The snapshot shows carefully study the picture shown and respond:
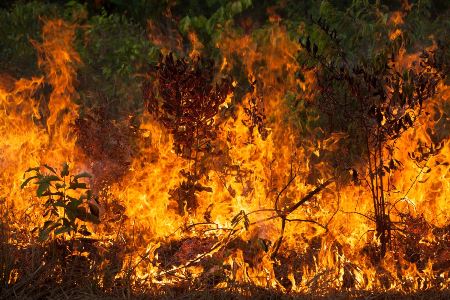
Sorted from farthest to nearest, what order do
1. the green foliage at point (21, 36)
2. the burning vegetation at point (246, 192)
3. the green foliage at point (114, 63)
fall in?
the green foliage at point (21, 36), the green foliage at point (114, 63), the burning vegetation at point (246, 192)

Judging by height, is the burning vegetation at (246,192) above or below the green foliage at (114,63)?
below

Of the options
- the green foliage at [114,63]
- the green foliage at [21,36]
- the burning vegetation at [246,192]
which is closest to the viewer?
the burning vegetation at [246,192]

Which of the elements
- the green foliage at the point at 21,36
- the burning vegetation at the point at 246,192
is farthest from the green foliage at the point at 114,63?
the burning vegetation at the point at 246,192

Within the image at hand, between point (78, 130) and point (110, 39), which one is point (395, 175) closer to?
point (78, 130)

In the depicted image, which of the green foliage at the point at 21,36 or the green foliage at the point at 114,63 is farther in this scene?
the green foliage at the point at 21,36

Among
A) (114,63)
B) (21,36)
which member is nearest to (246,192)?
(114,63)

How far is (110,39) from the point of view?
1027 centimetres

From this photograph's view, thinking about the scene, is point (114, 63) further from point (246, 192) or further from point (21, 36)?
point (246, 192)

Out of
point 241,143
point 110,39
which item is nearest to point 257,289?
point 241,143

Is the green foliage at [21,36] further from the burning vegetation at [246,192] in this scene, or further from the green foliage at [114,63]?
the burning vegetation at [246,192]

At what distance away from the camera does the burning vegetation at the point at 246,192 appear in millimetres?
4305

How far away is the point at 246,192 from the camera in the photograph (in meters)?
5.39

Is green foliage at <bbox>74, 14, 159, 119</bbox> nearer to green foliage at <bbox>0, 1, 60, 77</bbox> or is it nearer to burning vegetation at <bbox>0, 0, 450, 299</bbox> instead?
green foliage at <bbox>0, 1, 60, 77</bbox>

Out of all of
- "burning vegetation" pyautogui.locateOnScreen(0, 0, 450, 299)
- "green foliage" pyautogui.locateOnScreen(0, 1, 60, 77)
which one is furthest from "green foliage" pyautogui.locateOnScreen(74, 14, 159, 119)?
"burning vegetation" pyautogui.locateOnScreen(0, 0, 450, 299)
